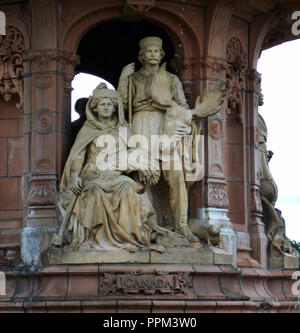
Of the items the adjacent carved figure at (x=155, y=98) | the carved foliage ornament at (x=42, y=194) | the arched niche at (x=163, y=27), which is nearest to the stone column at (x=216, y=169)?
the arched niche at (x=163, y=27)

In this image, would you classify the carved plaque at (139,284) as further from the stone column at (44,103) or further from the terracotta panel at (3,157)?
the terracotta panel at (3,157)

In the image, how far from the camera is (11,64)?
22.4 m

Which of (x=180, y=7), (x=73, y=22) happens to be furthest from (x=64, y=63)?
(x=180, y=7)

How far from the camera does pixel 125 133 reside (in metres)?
21.5

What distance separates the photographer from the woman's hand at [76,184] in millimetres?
20953

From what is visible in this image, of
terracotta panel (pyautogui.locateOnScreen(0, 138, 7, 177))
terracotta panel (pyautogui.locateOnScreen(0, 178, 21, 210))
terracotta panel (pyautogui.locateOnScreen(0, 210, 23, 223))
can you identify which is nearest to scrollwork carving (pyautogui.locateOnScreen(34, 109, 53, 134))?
terracotta panel (pyautogui.locateOnScreen(0, 138, 7, 177))

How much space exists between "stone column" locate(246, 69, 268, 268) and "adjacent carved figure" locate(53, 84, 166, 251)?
9.19 feet

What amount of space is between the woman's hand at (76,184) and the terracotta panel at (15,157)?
1601 millimetres

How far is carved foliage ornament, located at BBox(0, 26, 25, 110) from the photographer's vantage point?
22312 mm

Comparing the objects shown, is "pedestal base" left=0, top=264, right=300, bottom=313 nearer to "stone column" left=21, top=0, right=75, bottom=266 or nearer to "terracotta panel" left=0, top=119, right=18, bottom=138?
"stone column" left=21, top=0, right=75, bottom=266

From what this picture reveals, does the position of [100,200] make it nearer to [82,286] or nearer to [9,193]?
[82,286]
